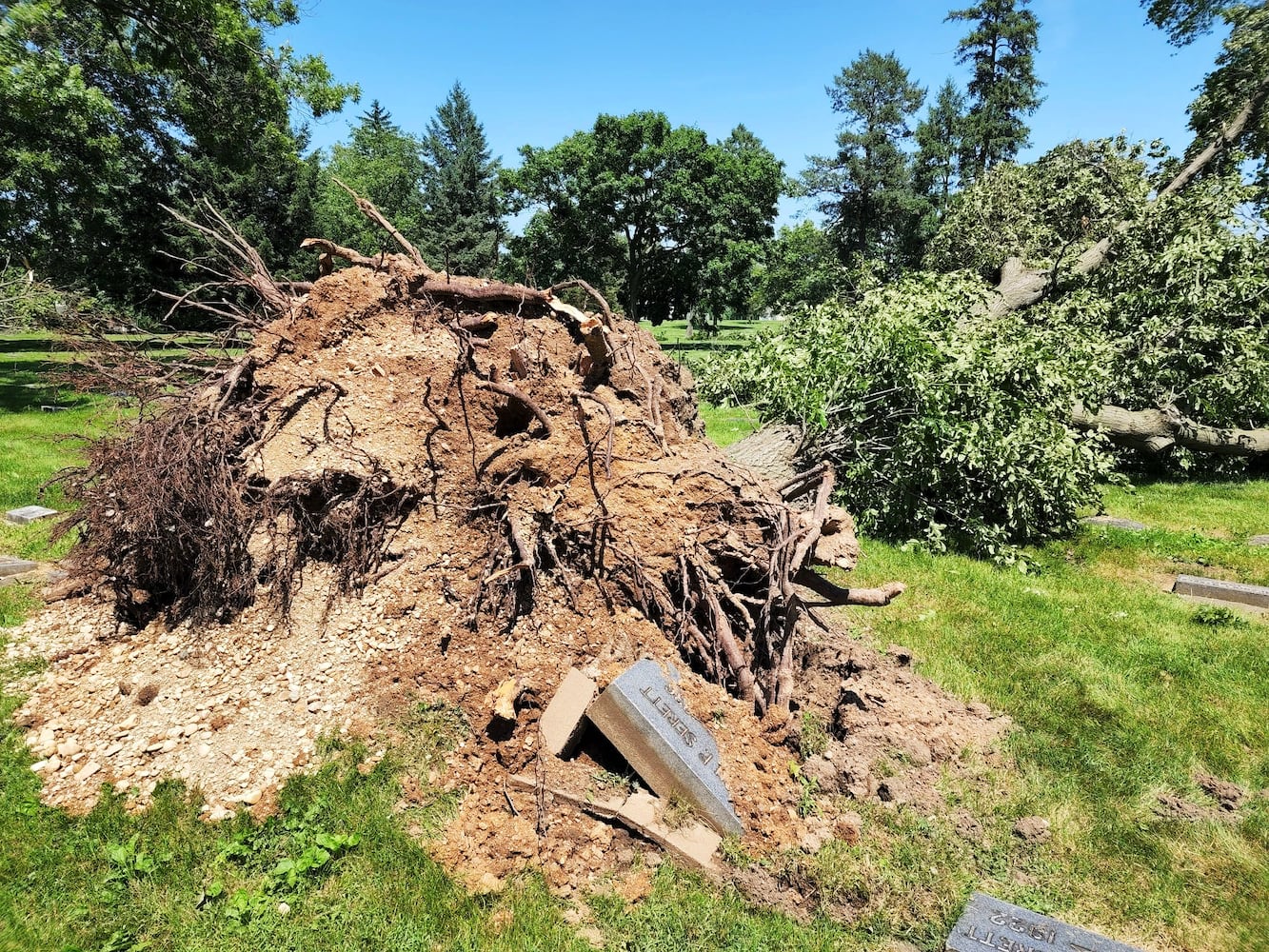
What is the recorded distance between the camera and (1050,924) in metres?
2.83

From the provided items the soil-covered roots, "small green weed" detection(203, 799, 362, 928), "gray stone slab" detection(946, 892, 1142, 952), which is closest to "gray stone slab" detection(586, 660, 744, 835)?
the soil-covered roots

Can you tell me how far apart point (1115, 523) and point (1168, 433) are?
276 cm

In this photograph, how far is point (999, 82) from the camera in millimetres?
29250

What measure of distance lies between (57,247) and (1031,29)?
3521 cm

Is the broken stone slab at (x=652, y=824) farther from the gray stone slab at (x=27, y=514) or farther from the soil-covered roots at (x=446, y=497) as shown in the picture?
the gray stone slab at (x=27, y=514)

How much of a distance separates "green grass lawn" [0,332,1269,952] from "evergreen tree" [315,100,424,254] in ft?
80.3

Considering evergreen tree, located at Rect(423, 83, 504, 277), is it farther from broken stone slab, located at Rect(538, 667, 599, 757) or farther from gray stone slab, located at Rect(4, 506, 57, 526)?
broken stone slab, located at Rect(538, 667, 599, 757)

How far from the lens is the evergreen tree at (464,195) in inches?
1374

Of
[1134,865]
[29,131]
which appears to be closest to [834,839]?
[1134,865]

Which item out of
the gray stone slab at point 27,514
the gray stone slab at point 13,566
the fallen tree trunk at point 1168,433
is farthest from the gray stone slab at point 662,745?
the fallen tree trunk at point 1168,433

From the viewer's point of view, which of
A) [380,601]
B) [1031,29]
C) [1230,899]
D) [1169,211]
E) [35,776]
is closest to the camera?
[1230,899]

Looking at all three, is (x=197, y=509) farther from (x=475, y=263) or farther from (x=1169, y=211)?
(x=475, y=263)

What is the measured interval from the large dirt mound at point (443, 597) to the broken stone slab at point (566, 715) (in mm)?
95

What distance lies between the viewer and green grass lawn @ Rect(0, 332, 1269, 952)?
286cm
